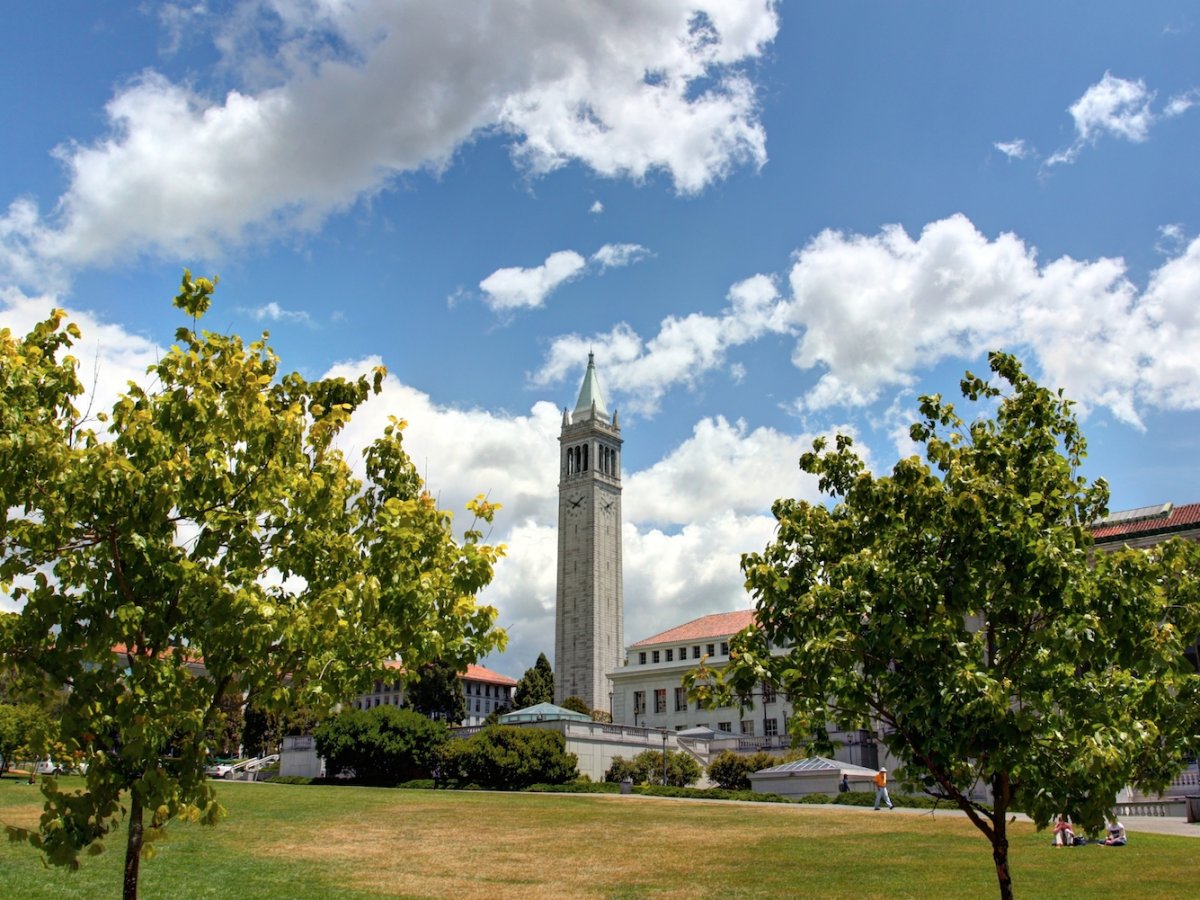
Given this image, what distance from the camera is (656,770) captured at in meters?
61.2

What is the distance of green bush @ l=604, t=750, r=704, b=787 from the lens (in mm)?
60656

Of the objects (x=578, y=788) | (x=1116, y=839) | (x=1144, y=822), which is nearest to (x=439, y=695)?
(x=578, y=788)

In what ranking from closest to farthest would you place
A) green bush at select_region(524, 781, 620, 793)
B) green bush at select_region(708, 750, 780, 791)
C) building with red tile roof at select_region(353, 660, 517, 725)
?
green bush at select_region(524, 781, 620, 793) < green bush at select_region(708, 750, 780, 791) < building with red tile roof at select_region(353, 660, 517, 725)

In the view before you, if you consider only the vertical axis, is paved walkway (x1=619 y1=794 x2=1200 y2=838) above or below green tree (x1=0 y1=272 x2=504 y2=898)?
below

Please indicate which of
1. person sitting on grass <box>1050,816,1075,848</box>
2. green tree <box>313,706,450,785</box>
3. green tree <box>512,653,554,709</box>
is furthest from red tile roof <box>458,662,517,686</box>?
person sitting on grass <box>1050,816,1075,848</box>

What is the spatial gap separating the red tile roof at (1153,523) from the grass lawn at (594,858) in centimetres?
1985

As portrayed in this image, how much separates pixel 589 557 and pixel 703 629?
1231 inches

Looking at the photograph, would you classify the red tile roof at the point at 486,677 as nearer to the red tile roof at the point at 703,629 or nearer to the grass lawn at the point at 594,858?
the red tile roof at the point at 703,629

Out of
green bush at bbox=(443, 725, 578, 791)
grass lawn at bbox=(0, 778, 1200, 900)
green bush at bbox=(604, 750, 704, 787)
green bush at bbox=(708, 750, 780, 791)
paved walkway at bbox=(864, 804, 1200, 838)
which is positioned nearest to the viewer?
grass lawn at bbox=(0, 778, 1200, 900)

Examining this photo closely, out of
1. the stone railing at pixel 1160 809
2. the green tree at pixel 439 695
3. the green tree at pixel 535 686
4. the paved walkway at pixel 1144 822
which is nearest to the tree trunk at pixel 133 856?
the paved walkway at pixel 1144 822

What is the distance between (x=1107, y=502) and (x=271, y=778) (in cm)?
6697

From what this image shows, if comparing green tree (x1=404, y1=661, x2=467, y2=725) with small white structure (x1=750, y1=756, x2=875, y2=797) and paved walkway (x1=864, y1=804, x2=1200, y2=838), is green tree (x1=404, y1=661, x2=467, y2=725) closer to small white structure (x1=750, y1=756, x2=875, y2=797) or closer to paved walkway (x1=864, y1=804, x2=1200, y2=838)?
small white structure (x1=750, y1=756, x2=875, y2=797)

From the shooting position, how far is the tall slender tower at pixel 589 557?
134750 millimetres

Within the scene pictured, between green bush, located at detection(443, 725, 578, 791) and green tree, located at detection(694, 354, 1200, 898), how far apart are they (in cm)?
4683
